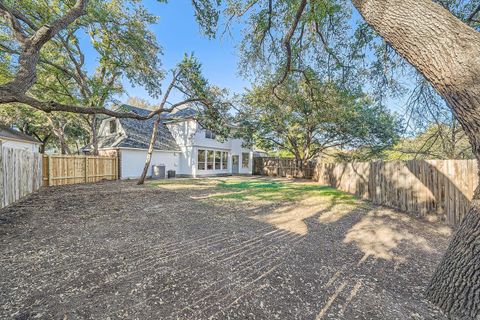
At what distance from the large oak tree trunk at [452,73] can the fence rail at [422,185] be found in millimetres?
3724

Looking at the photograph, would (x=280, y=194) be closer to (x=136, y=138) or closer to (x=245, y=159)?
(x=136, y=138)

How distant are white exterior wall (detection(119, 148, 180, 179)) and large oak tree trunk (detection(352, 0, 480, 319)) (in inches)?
653

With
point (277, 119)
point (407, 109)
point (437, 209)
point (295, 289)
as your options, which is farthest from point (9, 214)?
point (277, 119)

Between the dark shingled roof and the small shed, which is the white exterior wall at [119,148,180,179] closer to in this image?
the dark shingled roof

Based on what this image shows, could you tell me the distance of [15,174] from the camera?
6.41 meters

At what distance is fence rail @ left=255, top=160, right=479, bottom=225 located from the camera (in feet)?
15.8

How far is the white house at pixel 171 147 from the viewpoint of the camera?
52.1ft

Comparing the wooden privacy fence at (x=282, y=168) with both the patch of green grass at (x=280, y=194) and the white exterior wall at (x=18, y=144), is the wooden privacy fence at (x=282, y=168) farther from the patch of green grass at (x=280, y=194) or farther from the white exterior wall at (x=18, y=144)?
the white exterior wall at (x=18, y=144)

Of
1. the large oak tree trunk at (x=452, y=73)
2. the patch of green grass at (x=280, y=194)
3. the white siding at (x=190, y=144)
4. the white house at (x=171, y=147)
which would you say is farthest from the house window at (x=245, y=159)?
the large oak tree trunk at (x=452, y=73)

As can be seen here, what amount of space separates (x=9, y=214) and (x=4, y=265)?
356 cm

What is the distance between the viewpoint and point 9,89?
353 cm

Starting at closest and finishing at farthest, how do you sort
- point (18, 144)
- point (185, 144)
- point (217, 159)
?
point (18, 144) → point (185, 144) → point (217, 159)

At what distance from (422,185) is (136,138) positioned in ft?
57.5

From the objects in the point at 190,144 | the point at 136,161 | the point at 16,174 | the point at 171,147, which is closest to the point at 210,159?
the point at 190,144
